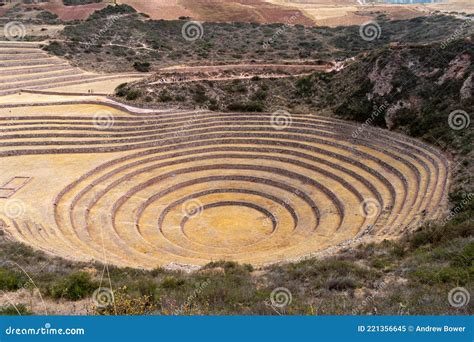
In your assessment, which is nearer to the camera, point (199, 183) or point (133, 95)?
point (199, 183)

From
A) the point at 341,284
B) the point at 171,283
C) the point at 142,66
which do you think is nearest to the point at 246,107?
the point at 142,66

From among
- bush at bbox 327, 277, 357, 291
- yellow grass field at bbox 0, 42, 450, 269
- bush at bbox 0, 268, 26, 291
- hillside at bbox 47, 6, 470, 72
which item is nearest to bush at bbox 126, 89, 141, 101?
yellow grass field at bbox 0, 42, 450, 269

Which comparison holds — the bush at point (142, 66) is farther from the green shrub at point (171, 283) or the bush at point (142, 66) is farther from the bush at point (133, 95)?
the green shrub at point (171, 283)

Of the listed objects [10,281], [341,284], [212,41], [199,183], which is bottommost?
[199,183]

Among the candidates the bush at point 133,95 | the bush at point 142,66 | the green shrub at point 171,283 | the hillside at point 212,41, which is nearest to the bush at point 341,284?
the green shrub at point 171,283

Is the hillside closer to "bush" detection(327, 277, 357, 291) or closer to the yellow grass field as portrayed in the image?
the yellow grass field

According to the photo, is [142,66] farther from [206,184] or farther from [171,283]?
[171,283]
